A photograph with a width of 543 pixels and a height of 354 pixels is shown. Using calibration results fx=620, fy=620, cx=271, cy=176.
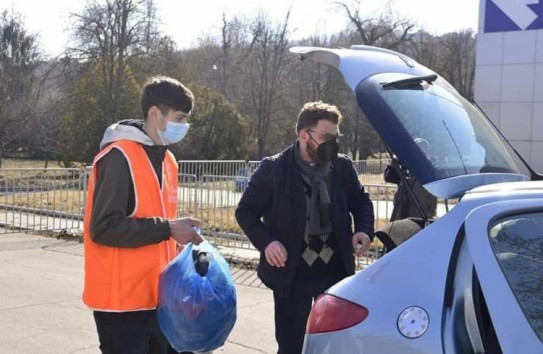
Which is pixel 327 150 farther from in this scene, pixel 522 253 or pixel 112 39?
pixel 112 39

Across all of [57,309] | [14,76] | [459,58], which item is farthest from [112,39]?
[459,58]

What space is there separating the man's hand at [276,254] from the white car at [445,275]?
2.58ft

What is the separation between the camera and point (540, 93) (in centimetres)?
859

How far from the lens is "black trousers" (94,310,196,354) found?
2.83 meters

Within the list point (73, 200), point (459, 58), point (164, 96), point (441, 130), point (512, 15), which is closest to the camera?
point (441, 130)

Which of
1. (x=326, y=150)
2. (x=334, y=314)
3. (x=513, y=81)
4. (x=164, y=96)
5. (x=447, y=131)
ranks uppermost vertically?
(x=513, y=81)

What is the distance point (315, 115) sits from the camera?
3.41 m

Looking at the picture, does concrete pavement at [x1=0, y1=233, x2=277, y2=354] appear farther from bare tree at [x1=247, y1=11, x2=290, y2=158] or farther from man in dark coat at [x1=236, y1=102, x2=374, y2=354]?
bare tree at [x1=247, y1=11, x2=290, y2=158]

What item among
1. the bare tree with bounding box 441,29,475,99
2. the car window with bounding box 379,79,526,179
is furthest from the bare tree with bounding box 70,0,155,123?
the bare tree with bounding box 441,29,475,99

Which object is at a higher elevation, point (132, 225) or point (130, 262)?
point (132, 225)

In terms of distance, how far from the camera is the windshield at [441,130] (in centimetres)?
252

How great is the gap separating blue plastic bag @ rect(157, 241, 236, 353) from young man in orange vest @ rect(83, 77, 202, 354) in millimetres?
97

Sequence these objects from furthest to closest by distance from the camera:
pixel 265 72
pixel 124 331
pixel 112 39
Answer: pixel 265 72, pixel 112 39, pixel 124 331

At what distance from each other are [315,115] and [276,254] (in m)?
0.80
